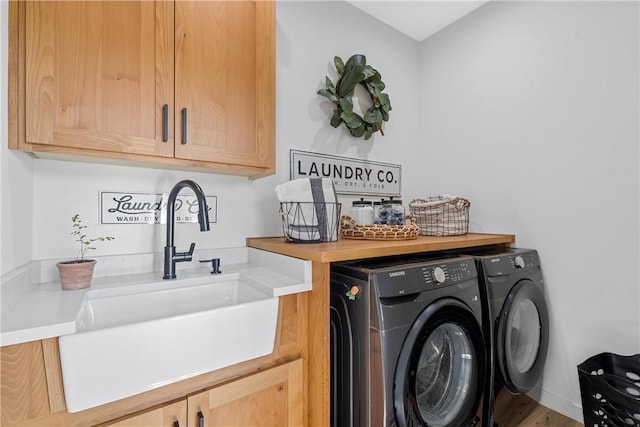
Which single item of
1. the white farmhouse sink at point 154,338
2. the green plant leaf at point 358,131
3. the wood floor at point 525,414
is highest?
the green plant leaf at point 358,131

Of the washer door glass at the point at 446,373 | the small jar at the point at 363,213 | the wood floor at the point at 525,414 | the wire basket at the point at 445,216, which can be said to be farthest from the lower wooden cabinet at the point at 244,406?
the wire basket at the point at 445,216

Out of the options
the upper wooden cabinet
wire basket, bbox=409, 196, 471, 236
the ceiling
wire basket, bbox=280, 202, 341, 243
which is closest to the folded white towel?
wire basket, bbox=280, 202, 341, 243

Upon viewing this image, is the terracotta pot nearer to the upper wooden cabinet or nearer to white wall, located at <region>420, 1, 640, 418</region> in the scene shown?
the upper wooden cabinet

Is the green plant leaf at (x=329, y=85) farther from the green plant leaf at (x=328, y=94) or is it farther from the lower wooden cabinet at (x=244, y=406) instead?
the lower wooden cabinet at (x=244, y=406)

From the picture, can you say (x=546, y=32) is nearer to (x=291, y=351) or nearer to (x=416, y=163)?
(x=416, y=163)

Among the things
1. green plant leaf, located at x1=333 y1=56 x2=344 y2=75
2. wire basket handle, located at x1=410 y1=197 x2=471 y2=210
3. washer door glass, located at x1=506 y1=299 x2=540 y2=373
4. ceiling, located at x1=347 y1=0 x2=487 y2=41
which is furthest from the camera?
ceiling, located at x1=347 y1=0 x2=487 y2=41

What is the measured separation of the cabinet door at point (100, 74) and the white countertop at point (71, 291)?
20.3 inches

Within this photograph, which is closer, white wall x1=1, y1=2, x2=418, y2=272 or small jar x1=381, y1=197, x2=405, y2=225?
white wall x1=1, y1=2, x2=418, y2=272

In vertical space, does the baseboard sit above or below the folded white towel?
below

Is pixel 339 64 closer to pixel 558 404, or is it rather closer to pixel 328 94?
pixel 328 94

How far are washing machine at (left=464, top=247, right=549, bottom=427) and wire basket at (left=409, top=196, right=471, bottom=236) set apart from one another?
0.18 metres

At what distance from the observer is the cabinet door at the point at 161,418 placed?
828 millimetres

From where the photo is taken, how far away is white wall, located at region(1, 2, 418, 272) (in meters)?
1.16

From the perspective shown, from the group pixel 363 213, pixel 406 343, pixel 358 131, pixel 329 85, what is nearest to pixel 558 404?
pixel 406 343
